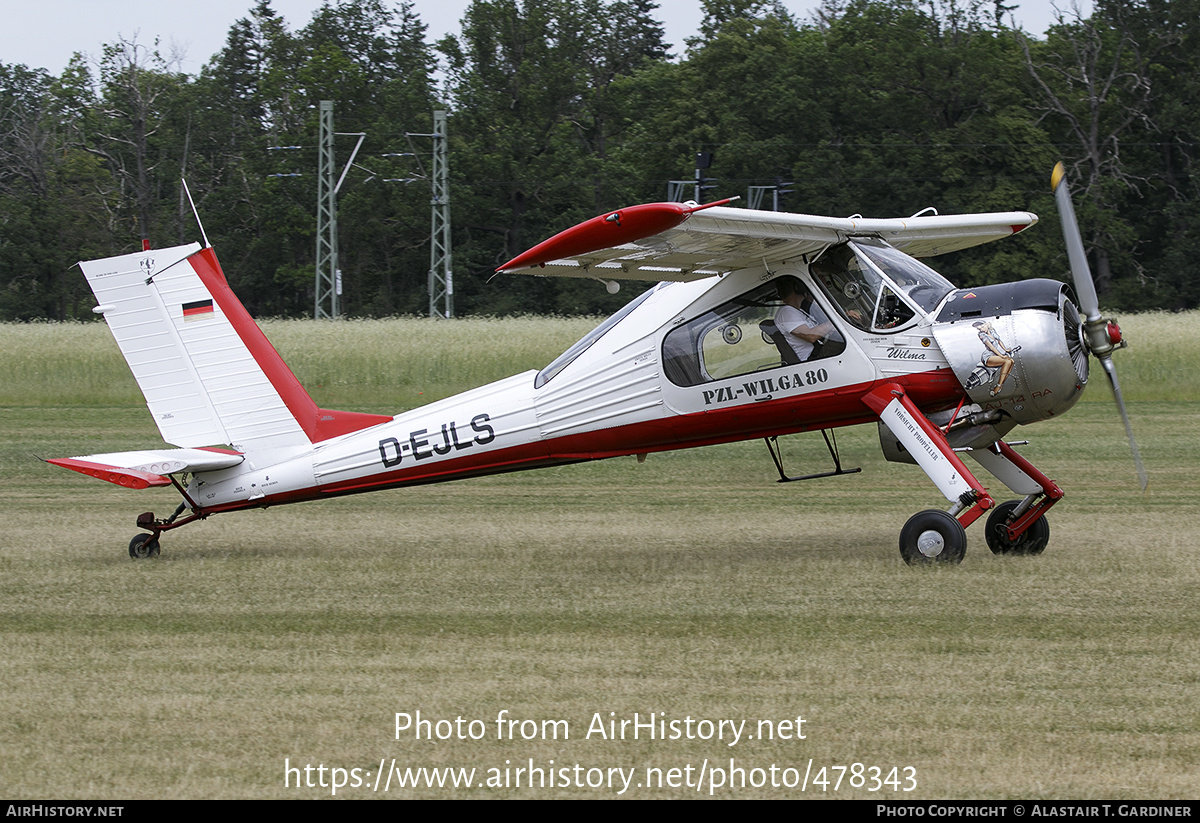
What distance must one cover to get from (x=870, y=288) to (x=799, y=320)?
23.1 inches

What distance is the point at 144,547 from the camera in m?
10.4

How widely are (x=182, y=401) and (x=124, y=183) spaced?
53939 mm

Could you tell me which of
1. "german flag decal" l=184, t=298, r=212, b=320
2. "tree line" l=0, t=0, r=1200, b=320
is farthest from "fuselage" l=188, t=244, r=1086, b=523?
"tree line" l=0, t=0, r=1200, b=320

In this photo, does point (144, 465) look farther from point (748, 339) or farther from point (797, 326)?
point (797, 326)

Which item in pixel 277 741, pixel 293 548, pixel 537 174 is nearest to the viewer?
pixel 277 741

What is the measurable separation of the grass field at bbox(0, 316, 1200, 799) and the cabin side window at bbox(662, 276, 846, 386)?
5.08 ft

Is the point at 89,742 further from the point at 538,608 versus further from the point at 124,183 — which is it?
the point at 124,183

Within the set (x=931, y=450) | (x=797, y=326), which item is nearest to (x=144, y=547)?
(x=797, y=326)

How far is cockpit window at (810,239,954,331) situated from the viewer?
9.61 metres

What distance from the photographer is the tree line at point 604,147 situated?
5022 cm

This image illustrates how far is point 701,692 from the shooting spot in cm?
620

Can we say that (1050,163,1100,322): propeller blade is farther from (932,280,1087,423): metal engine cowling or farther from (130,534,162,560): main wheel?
(130,534,162,560): main wheel

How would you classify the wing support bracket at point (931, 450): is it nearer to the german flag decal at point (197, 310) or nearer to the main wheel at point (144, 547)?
the german flag decal at point (197, 310)
